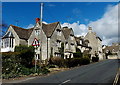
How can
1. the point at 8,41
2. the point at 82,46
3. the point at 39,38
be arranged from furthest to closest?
the point at 82,46
the point at 39,38
the point at 8,41

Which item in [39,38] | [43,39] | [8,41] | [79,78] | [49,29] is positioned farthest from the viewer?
[49,29]

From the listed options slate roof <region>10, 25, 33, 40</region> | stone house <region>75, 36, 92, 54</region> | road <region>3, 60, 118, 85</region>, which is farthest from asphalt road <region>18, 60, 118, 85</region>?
stone house <region>75, 36, 92, 54</region>

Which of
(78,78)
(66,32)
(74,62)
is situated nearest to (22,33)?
(66,32)

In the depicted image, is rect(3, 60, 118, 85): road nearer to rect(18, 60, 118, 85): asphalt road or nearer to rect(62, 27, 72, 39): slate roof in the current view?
rect(18, 60, 118, 85): asphalt road

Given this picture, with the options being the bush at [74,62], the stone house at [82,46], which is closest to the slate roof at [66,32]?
the stone house at [82,46]

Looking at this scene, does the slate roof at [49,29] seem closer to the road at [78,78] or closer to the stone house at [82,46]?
the stone house at [82,46]

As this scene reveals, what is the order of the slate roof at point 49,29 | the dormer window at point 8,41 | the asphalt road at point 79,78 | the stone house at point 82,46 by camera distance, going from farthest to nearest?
the stone house at point 82,46
the slate roof at point 49,29
the dormer window at point 8,41
the asphalt road at point 79,78

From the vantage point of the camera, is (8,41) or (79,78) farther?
(8,41)

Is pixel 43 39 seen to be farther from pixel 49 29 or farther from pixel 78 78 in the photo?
pixel 78 78

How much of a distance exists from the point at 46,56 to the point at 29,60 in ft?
46.2

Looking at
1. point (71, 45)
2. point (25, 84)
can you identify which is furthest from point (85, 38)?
point (25, 84)

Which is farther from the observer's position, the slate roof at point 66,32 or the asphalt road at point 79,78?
the slate roof at point 66,32

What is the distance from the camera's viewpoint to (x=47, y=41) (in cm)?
3425

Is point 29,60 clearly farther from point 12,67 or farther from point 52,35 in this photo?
point 52,35
